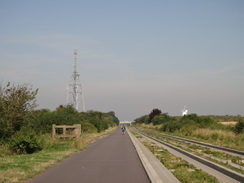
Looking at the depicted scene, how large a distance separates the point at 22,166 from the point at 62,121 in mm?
18731

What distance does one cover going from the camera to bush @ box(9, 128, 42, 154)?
20.2m

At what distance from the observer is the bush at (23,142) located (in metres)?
20.2

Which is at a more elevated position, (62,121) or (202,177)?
(62,121)

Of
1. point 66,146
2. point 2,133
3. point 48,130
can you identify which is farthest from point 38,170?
point 48,130

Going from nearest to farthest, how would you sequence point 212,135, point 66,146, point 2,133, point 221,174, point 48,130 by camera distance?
point 221,174
point 2,133
point 66,146
point 48,130
point 212,135

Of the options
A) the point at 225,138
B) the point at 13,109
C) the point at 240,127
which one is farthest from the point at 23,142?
the point at 240,127

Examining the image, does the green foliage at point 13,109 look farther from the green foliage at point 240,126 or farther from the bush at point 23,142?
the green foliage at point 240,126

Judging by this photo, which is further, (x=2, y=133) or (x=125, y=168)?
(x=2, y=133)

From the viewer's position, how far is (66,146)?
981 inches

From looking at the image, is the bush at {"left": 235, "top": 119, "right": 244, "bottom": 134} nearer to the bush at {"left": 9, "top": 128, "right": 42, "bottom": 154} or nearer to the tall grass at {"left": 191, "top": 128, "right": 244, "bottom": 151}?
the tall grass at {"left": 191, "top": 128, "right": 244, "bottom": 151}

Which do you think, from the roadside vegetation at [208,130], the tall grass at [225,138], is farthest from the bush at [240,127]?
the tall grass at [225,138]

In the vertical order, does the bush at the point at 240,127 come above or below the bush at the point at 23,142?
above

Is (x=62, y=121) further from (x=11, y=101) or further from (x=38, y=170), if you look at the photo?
(x=38, y=170)

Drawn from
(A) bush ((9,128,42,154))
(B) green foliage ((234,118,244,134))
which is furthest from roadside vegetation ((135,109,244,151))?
(A) bush ((9,128,42,154))
